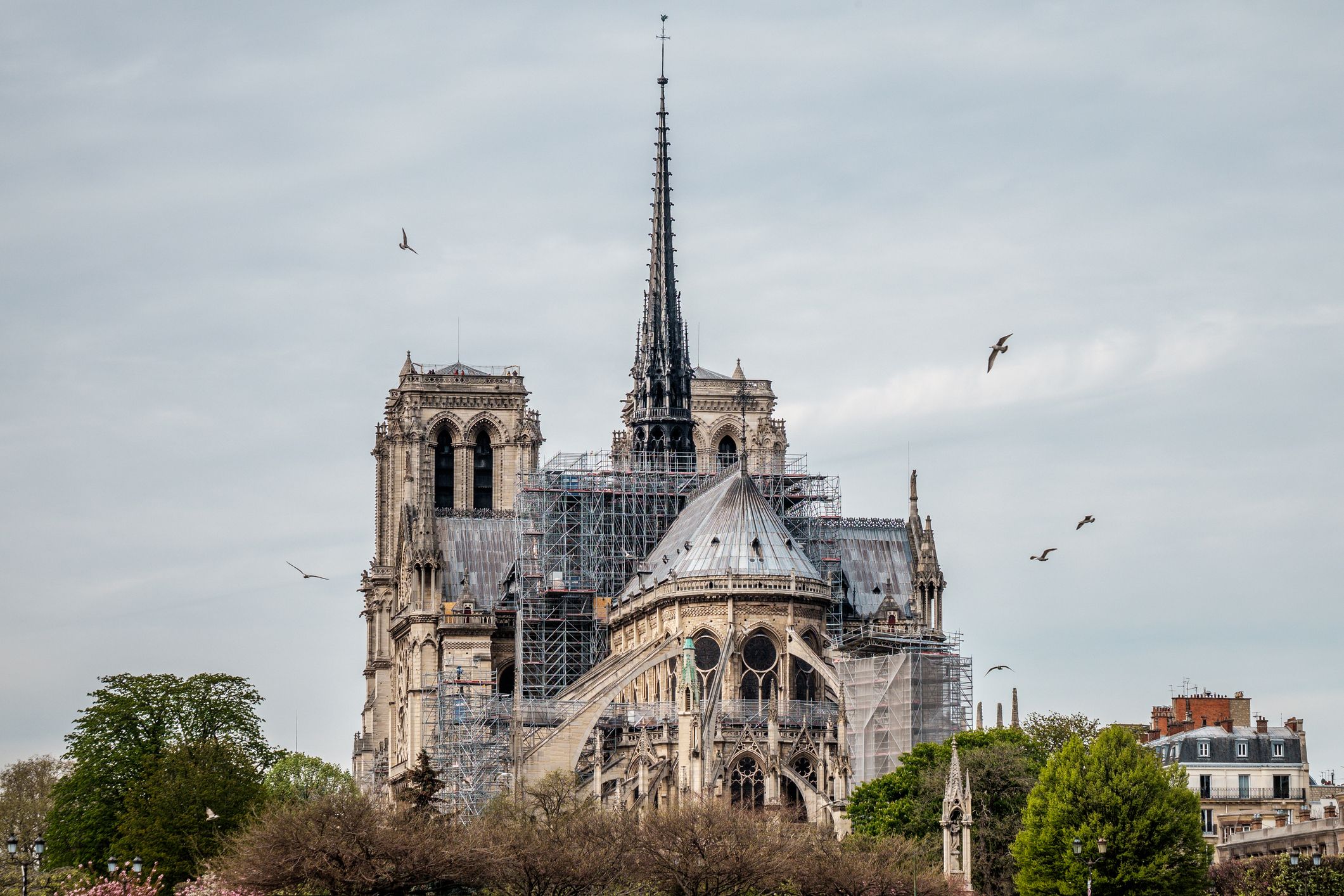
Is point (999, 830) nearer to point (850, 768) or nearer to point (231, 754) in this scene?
point (850, 768)

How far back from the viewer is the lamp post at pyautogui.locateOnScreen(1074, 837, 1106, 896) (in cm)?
6767

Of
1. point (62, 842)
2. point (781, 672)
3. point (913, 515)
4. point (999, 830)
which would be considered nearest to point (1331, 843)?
point (999, 830)

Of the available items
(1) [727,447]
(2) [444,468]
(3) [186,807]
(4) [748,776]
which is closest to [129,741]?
(3) [186,807]

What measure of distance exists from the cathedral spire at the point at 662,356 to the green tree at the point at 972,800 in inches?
1314

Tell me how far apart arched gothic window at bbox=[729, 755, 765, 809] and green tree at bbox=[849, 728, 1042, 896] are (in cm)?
529

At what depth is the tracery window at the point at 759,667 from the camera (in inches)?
3910

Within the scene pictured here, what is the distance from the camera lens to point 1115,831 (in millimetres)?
74562

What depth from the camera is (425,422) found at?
433ft

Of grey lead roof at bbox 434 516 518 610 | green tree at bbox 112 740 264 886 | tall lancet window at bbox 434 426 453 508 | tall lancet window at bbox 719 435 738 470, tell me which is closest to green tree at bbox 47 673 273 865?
green tree at bbox 112 740 264 886

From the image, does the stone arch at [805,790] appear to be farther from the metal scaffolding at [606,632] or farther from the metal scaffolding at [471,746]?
the metal scaffolding at [471,746]

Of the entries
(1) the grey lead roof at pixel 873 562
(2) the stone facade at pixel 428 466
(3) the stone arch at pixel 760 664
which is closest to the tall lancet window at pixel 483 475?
(2) the stone facade at pixel 428 466

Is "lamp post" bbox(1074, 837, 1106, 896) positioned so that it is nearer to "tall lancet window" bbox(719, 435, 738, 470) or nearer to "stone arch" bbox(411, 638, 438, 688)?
"stone arch" bbox(411, 638, 438, 688)

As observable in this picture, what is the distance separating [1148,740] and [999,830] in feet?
76.7

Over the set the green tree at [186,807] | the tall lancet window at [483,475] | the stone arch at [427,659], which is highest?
the tall lancet window at [483,475]
